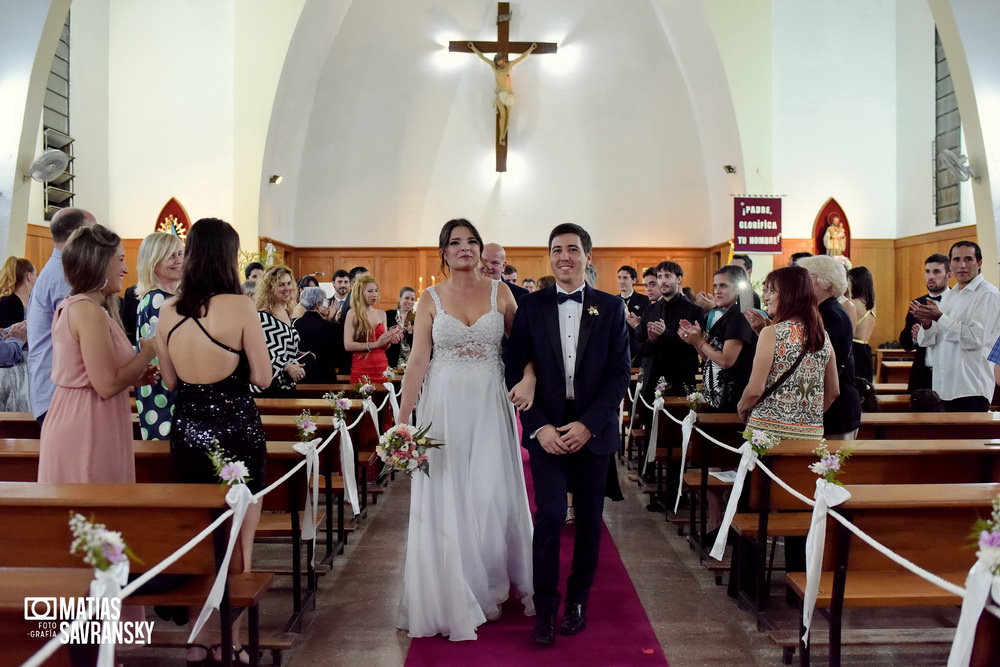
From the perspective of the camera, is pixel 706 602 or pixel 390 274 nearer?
pixel 706 602

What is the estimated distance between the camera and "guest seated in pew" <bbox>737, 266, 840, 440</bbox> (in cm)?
351

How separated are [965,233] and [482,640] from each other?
10974 millimetres

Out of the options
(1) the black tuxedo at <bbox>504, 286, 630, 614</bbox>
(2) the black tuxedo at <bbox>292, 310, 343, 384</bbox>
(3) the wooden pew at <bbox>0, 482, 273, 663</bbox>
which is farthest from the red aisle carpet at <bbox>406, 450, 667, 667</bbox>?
(2) the black tuxedo at <bbox>292, 310, 343, 384</bbox>

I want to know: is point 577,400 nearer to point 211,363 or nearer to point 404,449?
point 404,449

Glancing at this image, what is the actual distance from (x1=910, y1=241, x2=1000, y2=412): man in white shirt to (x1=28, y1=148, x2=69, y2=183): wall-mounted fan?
7602 mm

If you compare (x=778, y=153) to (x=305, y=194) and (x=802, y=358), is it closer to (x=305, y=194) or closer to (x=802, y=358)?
(x=305, y=194)

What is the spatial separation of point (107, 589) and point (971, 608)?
2.08m

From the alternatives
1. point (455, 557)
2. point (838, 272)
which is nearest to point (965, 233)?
point (838, 272)

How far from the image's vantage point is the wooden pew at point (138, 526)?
2486 mm

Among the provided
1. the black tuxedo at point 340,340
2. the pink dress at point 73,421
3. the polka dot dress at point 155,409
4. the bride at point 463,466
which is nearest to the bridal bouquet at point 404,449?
the bride at point 463,466

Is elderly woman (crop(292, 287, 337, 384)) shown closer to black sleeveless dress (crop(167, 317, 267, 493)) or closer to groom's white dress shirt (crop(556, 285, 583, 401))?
black sleeveless dress (crop(167, 317, 267, 493))

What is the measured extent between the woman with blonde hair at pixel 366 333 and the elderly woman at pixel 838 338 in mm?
3192

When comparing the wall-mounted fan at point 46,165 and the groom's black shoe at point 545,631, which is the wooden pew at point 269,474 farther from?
the wall-mounted fan at point 46,165

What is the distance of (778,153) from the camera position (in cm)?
1245
